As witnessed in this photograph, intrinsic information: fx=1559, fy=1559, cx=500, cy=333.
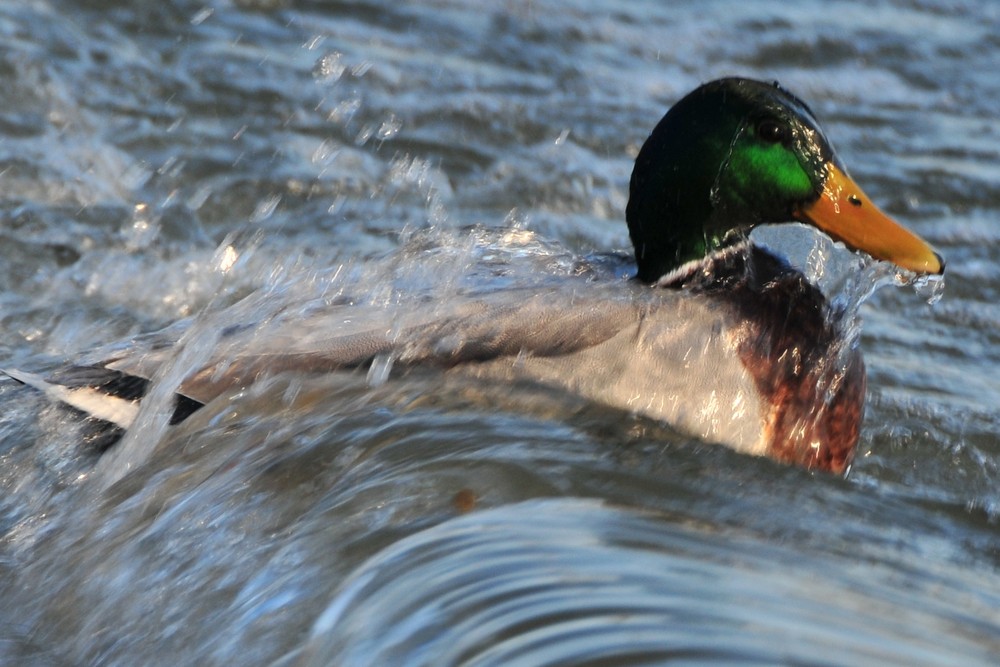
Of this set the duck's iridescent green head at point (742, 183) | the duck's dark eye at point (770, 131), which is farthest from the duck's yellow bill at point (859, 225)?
the duck's dark eye at point (770, 131)

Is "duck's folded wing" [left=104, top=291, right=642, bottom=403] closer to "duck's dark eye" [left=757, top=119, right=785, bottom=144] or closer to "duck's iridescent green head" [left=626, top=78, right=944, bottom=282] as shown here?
"duck's iridescent green head" [left=626, top=78, right=944, bottom=282]

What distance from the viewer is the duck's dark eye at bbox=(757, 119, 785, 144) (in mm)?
3391

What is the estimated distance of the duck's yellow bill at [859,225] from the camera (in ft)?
11.0

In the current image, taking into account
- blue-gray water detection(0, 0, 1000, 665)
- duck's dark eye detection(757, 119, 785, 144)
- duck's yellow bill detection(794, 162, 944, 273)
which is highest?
duck's dark eye detection(757, 119, 785, 144)

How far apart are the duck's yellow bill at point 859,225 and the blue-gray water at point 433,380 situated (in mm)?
490

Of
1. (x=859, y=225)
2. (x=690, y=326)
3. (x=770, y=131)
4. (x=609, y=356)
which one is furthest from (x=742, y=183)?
(x=609, y=356)

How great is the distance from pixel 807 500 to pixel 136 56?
169 inches

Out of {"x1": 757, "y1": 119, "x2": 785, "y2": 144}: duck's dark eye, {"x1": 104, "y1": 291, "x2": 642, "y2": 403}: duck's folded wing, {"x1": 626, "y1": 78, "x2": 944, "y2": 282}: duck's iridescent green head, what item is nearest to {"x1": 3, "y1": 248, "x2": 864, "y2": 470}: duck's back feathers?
{"x1": 104, "y1": 291, "x2": 642, "y2": 403}: duck's folded wing

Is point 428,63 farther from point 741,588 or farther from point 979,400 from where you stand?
point 741,588

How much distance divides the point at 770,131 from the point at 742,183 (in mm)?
131

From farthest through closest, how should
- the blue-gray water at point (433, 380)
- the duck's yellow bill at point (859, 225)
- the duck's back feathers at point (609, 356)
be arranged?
1. the duck's yellow bill at point (859, 225)
2. the duck's back feathers at point (609, 356)
3. the blue-gray water at point (433, 380)

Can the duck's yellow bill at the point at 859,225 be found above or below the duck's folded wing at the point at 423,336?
above

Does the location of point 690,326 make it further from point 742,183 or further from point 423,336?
point 423,336

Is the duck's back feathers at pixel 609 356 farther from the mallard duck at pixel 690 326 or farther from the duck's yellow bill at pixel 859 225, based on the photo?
the duck's yellow bill at pixel 859 225
